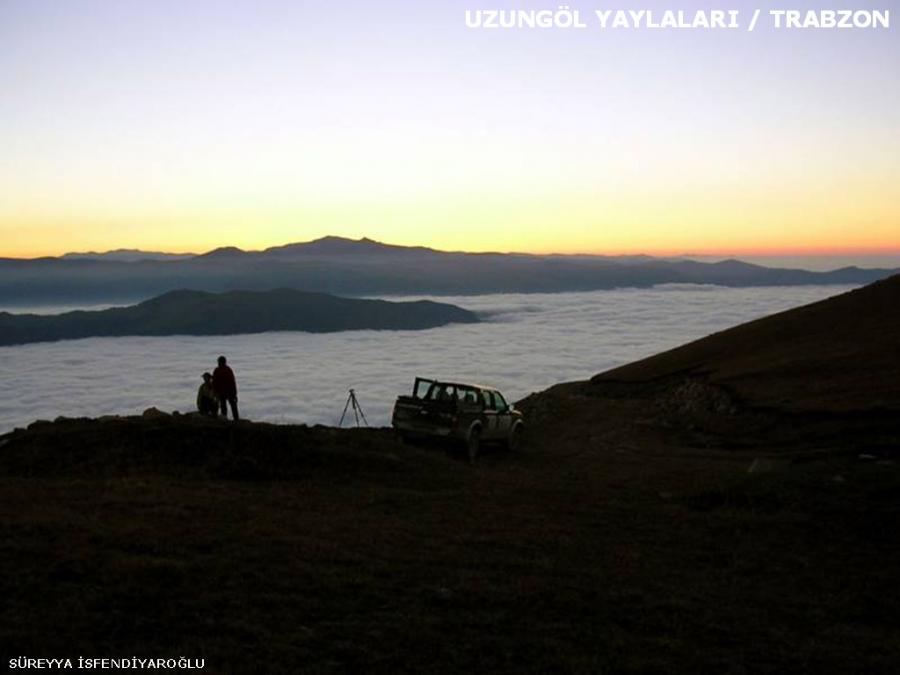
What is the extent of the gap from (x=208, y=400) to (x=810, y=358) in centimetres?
2680

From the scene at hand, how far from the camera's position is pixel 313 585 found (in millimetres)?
8469

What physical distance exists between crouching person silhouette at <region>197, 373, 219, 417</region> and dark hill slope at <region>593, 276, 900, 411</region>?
20.1 meters

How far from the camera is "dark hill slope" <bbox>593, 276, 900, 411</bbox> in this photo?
28750mm

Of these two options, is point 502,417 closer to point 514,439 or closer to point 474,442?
point 514,439

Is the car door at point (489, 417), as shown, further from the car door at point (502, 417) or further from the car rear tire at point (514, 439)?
the car rear tire at point (514, 439)

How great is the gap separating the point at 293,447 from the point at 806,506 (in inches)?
423

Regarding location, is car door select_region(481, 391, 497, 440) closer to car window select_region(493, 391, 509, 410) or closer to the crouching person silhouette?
car window select_region(493, 391, 509, 410)

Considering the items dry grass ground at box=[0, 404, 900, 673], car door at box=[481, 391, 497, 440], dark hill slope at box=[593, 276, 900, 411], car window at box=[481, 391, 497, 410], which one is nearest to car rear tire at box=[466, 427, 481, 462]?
car door at box=[481, 391, 497, 440]

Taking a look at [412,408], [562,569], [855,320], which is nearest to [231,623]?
[562,569]

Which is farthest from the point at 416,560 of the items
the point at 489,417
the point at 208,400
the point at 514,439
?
the point at 514,439

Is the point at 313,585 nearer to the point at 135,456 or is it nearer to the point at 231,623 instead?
the point at 231,623

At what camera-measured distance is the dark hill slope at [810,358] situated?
2875 cm

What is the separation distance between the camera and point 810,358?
3475 centimetres

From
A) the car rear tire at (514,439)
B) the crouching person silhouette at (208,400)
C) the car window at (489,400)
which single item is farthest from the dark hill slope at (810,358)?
the crouching person silhouette at (208,400)
